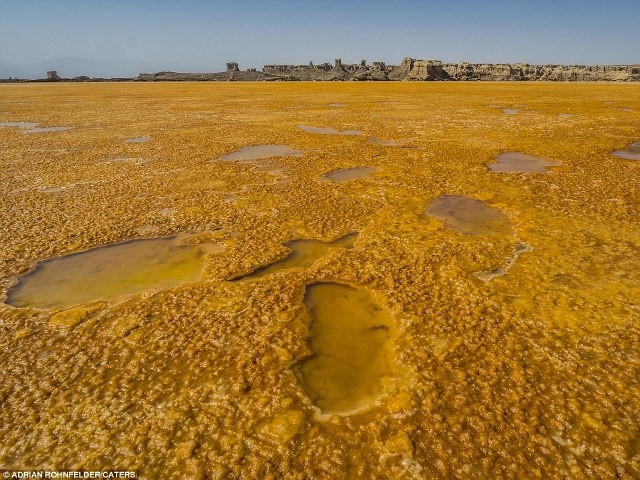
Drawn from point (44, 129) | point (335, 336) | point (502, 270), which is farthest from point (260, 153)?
point (44, 129)

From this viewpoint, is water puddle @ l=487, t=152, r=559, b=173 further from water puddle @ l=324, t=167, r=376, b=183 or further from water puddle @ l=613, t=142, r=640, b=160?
water puddle @ l=324, t=167, r=376, b=183

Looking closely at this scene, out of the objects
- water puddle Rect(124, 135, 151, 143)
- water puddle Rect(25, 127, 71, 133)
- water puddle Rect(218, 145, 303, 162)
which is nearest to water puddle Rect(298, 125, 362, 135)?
water puddle Rect(218, 145, 303, 162)

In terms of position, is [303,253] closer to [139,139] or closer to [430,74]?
[139,139]

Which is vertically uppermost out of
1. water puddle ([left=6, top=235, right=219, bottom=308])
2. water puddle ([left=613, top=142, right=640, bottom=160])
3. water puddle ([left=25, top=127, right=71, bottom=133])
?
water puddle ([left=25, top=127, right=71, bottom=133])

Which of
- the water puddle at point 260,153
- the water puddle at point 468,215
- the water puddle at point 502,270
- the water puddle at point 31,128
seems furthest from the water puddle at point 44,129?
the water puddle at point 502,270

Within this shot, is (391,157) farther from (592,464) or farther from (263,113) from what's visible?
(263,113)

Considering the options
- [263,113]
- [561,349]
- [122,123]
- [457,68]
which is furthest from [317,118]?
[457,68]

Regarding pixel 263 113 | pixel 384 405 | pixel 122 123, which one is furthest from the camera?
pixel 263 113

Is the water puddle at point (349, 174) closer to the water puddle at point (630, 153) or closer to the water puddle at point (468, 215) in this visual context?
the water puddle at point (468, 215)
